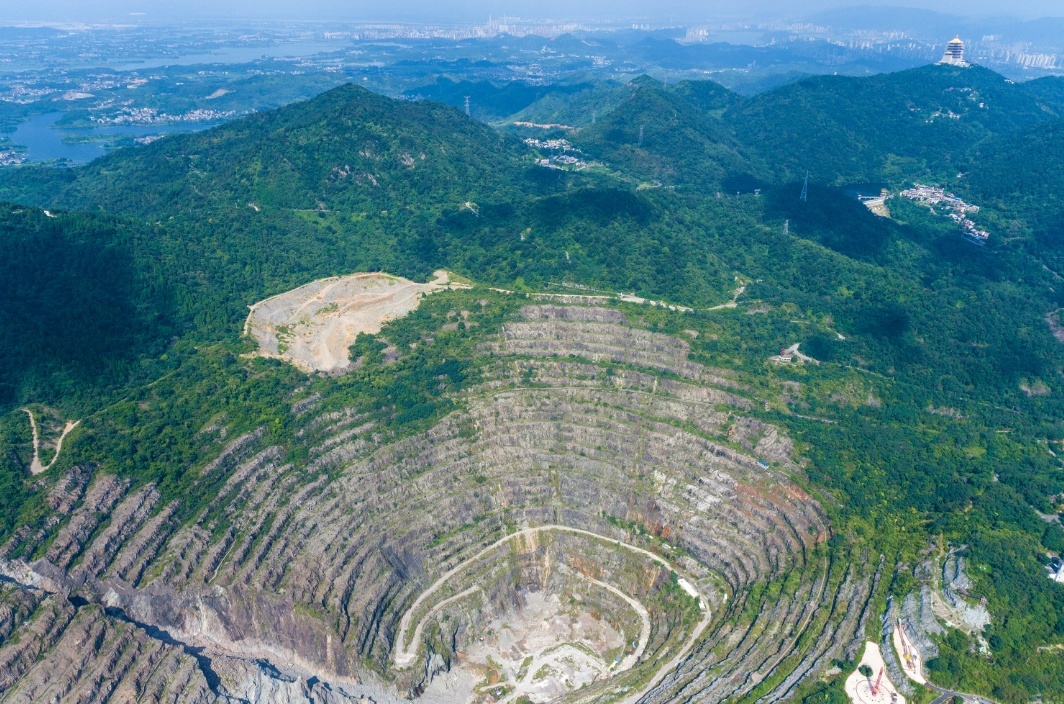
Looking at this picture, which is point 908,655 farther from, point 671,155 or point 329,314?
point 671,155

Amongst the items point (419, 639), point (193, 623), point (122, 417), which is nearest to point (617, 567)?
point (419, 639)

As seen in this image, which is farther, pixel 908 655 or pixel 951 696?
pixel 908 655

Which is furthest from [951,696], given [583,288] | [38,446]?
[38,446]

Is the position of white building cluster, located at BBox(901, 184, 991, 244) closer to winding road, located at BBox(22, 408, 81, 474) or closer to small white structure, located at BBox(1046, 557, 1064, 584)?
small white structure, located at BBox(1046, 557, 1064, 584)

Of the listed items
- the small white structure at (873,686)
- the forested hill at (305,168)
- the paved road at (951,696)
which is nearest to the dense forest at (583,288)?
the forested hill at (305,168)

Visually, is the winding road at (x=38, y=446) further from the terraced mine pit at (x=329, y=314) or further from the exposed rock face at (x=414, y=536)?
the terraced mine pit at (x=329, y=314)

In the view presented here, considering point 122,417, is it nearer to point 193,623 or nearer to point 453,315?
point 193,623

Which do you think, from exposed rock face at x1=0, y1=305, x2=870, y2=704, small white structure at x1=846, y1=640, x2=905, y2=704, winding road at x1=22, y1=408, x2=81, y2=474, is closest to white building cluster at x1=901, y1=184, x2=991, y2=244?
exposed rock face at x1=0, y1=305, x2=870, y2=704
